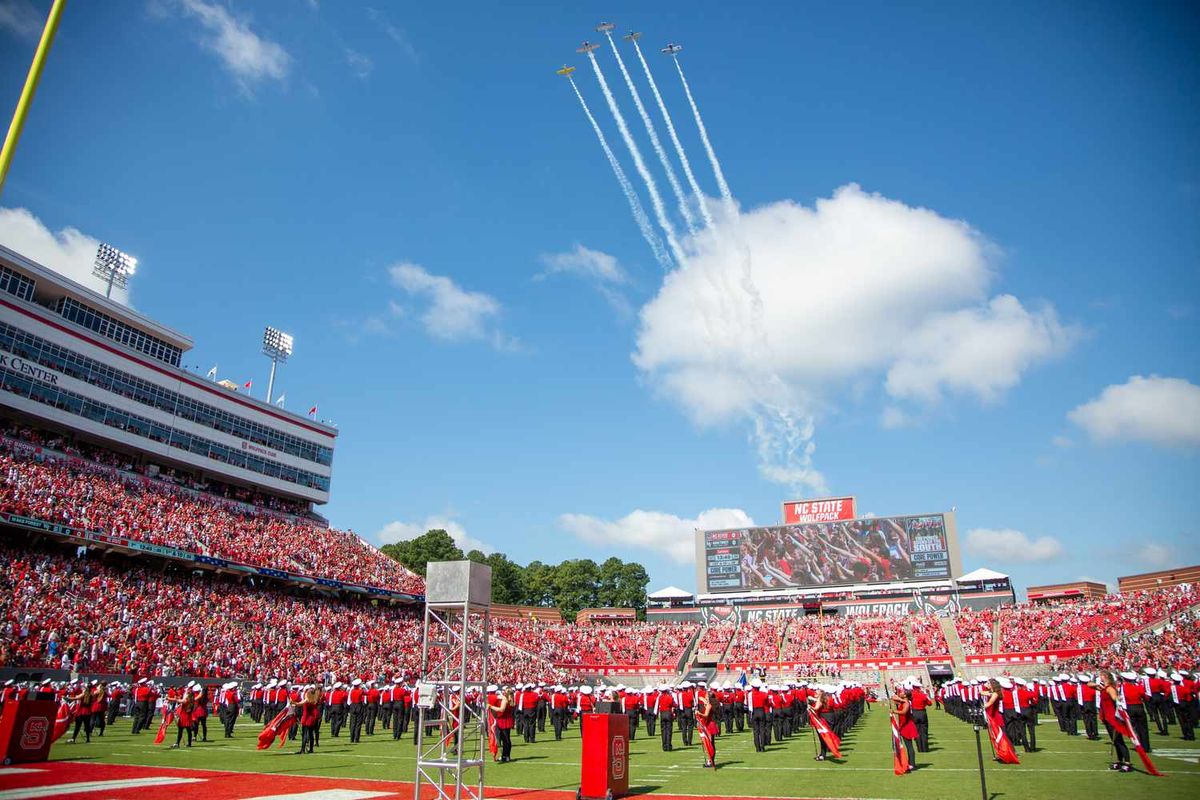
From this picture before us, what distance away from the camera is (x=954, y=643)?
192 feet

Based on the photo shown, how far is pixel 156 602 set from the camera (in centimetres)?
3928

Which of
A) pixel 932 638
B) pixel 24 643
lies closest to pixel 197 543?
pixel 24 643

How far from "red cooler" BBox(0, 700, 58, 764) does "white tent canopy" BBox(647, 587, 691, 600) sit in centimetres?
6307

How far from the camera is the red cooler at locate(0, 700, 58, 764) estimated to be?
16.8m

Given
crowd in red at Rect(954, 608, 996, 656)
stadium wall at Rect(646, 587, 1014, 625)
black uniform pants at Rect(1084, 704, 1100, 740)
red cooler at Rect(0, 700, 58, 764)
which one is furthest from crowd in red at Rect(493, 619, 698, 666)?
red cooler at Rect(0, 700, 58, 764)

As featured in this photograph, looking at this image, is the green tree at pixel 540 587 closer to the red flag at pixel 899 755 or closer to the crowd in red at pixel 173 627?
the crowd in red at pixel 173 627

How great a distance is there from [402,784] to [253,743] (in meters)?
11.8

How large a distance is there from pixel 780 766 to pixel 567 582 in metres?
103

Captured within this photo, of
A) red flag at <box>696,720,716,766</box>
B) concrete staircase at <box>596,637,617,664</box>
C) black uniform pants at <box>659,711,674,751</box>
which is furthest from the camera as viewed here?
concrete staircase at <box>596,637,617,664</box>

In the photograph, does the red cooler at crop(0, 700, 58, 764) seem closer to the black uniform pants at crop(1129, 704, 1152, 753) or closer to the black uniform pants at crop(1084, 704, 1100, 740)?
the black uniform pants at crop(1129, 704, 1152, 753)

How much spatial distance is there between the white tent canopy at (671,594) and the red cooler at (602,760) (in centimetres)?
6422

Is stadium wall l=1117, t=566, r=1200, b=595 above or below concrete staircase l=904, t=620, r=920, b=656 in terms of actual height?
above

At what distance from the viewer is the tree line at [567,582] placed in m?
117

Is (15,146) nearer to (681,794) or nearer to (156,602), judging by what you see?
(681,794)
